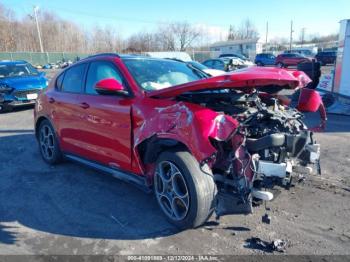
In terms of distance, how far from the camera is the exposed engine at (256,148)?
3.11m

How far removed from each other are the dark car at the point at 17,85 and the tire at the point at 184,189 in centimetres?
991

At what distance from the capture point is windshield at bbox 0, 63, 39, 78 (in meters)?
12.3

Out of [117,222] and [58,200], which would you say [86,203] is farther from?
[117,222]

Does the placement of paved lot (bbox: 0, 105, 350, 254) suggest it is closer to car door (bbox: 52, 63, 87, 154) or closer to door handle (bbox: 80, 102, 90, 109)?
car door (bbox: 52, 63, 87, 154)

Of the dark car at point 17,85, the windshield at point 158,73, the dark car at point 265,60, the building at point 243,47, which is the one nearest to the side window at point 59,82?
the windshield at point 158,73

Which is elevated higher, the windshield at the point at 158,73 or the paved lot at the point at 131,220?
the windshield at the point at 158,73

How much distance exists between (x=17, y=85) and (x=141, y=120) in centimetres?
983

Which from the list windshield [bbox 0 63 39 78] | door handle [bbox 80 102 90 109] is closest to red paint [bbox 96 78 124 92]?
door handle [bbox 80 102 90 109]

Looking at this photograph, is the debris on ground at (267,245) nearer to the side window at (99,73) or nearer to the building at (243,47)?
the side window at (99,73)

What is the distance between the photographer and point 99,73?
4.44m

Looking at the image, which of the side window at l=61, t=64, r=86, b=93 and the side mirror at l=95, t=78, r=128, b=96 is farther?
the side window at l=61, t=64, r=86, b=93

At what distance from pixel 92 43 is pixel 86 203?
262 feet

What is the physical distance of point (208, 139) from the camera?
307 centimetres

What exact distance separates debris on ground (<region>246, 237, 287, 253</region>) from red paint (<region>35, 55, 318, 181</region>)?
0.64 m
